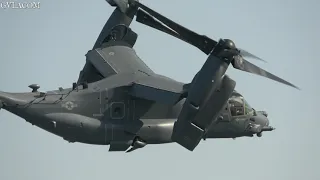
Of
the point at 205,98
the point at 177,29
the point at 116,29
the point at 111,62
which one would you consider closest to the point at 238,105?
the point at 205,98

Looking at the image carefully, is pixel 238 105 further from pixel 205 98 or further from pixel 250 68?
pixel 205 98

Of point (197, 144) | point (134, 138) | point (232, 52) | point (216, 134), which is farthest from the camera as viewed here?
point (216, 134)

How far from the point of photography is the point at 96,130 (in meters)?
42.2

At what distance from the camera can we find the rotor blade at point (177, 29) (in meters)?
38.0

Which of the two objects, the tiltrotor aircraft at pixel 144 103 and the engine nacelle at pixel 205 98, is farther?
the tiltrotor aircraft at pixel 144 103

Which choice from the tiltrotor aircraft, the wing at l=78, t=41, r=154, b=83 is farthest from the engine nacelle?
the wing at l=78, t=41, r=154, b=83

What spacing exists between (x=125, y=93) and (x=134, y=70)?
12.4 feet

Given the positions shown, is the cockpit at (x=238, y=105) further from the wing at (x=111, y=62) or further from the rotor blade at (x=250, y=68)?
the rotor blade at (x=250, y=68)

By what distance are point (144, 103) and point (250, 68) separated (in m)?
7.29

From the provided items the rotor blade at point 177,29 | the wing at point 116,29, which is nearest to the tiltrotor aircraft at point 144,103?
the rotor blade at point 177,29

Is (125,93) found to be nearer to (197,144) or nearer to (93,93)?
(93,93)

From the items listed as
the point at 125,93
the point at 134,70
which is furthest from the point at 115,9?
the point at 125,93

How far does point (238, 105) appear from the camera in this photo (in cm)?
4591

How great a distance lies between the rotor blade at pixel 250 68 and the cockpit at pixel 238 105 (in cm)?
618
